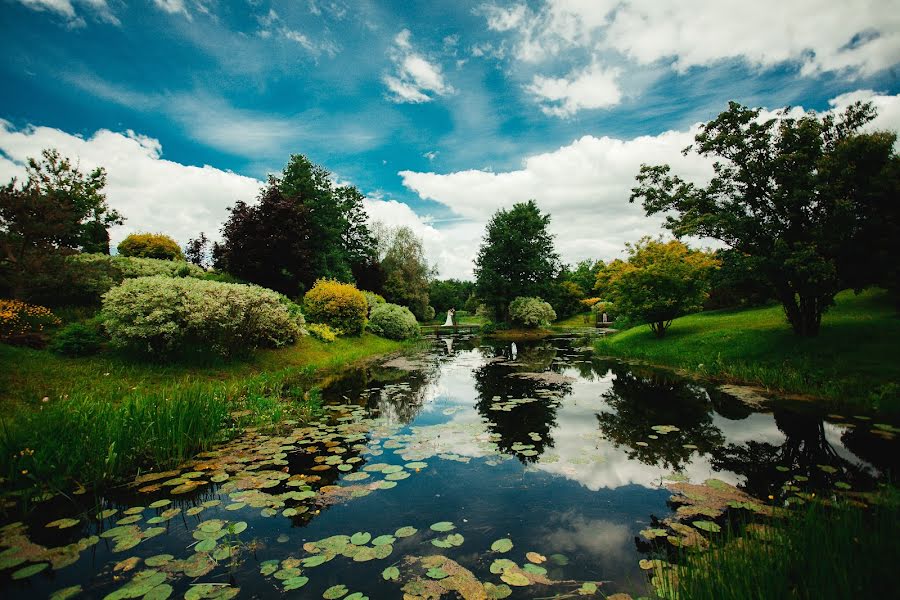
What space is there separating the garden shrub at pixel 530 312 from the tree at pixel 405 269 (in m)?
13.6

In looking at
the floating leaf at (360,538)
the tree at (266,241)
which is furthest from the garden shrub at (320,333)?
the floating leaf at (360,538)

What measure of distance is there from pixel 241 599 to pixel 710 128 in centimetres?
1621

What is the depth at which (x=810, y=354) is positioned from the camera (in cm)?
1035

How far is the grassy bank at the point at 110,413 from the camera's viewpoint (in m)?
4.62

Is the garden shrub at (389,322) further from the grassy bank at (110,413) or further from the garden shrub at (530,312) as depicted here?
the grassy bank at (110,413)

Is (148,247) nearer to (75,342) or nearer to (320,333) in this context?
(320,333)

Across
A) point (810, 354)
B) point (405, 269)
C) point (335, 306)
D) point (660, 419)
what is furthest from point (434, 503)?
point (405, 269)

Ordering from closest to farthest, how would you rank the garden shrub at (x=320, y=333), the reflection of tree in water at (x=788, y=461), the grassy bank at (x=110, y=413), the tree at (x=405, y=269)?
the grassy bank at (x=110, y=413)
the reflection of tree in water at (x=788, y=461)
the garden shrub at (x=320, y=333)
the tree at (x=405, y=269)

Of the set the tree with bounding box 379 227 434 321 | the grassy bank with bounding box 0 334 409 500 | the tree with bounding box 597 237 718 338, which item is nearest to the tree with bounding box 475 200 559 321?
the tree with bounding box 379 227 434 321

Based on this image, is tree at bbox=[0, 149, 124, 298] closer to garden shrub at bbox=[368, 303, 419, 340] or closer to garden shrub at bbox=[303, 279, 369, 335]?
garden shrub at bbox=[303, 279, 369, 335]

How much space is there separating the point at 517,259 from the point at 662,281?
2339 centimetres

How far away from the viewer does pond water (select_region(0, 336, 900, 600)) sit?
3.15 meters

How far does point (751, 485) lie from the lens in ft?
15.4

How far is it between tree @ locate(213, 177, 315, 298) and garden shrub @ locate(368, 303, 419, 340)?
5889mm
